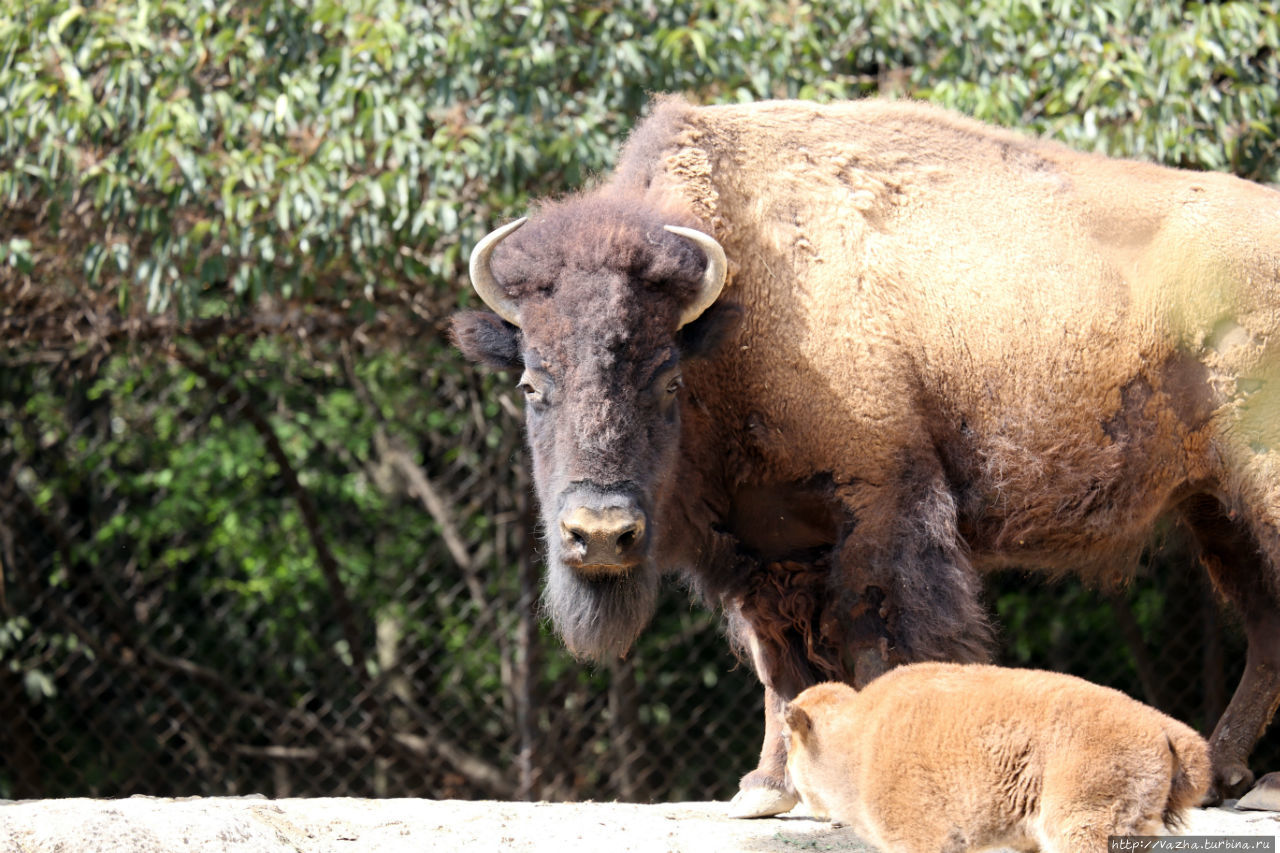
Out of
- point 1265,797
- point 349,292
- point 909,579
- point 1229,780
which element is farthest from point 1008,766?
point 349,292

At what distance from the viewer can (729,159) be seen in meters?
3.99

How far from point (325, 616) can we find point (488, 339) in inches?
135

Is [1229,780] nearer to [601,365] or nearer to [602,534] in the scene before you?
[602,534]

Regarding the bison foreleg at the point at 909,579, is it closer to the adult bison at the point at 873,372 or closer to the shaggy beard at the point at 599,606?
the adult bison at the point at 873,372

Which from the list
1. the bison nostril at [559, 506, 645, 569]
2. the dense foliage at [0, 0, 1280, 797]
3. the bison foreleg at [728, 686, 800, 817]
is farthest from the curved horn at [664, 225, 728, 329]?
the dense foliage at [0, 0, 1280, 797]

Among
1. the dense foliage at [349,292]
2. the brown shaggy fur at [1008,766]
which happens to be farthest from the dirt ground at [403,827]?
the dense foliage at [349,292]

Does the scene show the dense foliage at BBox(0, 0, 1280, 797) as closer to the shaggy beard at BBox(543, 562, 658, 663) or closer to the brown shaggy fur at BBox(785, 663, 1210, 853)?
the shaggy beard at BBox(543, 562, 658, 663)

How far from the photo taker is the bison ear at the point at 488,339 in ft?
12.3

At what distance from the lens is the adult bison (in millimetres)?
3549

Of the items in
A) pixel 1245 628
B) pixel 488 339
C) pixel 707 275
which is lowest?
pixel 1245 628

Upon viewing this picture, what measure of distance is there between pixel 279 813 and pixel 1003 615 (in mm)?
4329

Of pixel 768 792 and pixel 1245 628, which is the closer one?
pixel 768 792

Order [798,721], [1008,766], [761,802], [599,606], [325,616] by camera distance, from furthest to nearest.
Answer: [325,616] → [761,802] → [599,606] → [798,721] → [1008,766]

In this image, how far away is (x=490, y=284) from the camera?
→ 3658 millimetres
